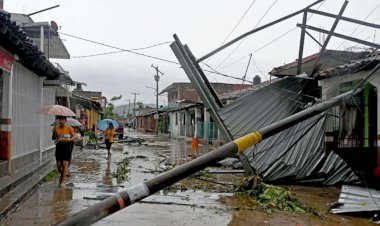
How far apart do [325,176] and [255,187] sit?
266 cm

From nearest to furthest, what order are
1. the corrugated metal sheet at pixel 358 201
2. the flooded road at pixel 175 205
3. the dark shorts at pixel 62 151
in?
the flooded road at pixel 175 205
the corrugated metal sheet at pixel 358 201
the dark shorts at pixel 62 151

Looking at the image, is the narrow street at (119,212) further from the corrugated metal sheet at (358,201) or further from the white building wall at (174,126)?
the white building wall at (174,126)

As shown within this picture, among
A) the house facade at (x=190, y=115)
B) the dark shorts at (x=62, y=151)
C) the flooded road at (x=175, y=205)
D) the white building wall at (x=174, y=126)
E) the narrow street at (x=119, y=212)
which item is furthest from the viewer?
the white building wall at (x=174, y=126)

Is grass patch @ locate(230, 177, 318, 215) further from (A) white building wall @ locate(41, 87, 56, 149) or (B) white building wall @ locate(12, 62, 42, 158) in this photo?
(A) white building wall @ locate(41, 87, 56, 149)

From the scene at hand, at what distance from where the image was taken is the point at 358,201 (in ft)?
27.1

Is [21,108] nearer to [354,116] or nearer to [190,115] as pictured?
[354,116]

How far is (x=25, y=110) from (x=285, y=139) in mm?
7034

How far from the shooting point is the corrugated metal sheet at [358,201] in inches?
304

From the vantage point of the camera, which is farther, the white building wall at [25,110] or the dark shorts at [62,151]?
the white building wall at [25,110]

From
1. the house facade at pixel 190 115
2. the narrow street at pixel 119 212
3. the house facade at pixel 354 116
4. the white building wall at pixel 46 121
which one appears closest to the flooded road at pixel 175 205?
the narrow street at pixel 119 212

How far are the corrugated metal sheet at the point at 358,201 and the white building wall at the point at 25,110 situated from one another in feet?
24.2

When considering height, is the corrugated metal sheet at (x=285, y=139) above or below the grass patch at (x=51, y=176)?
above

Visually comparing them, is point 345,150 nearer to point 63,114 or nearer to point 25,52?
point 63,114

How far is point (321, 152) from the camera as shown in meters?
11.2
